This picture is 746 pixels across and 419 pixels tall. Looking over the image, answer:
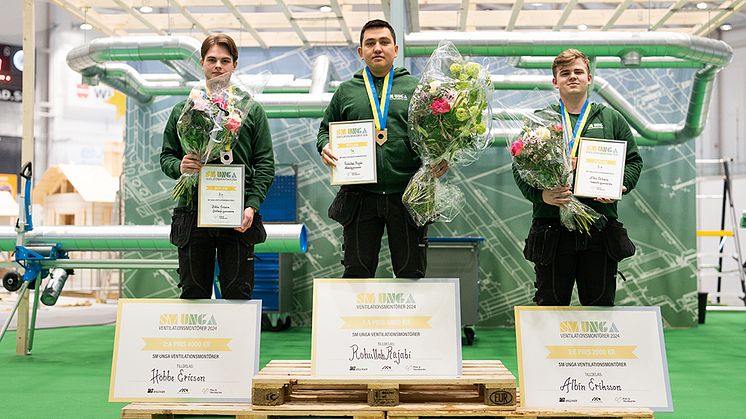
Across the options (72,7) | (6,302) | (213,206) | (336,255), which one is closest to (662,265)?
(336,255)

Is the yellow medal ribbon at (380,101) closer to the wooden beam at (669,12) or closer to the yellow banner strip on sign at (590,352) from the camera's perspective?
the yellow banner strip on sign at (590,352)

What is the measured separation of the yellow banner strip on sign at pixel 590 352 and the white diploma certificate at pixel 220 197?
134cm

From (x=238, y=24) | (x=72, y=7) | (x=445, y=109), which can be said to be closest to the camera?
(x=445, y=109)

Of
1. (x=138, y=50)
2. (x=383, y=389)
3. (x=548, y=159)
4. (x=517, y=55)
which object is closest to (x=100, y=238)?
(x=138, y=50)

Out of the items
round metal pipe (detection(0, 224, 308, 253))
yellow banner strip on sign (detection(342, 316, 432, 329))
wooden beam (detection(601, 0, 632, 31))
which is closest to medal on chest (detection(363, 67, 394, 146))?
yellow banner strip on sign (detection(342, 316, 432, 329))

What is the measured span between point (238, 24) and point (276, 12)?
406 millimetres

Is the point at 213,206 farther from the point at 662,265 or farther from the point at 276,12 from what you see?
the point at 662,265

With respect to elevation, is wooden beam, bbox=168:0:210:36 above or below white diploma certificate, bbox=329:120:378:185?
above

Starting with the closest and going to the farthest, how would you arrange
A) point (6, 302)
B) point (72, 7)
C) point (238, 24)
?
point (72, 7) → point (238, 24) → point (6, 302)

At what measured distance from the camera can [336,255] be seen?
7094 millimetres

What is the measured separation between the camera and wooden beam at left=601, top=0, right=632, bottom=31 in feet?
19.9

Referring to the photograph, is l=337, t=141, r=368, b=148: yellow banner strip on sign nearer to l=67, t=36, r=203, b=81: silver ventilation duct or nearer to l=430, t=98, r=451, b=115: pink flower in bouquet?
l=430, t=98, r=451, b=115: pink flower in bouquet

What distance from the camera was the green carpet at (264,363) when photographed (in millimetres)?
3293

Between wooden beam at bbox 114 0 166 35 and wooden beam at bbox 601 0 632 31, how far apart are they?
4.52 m
